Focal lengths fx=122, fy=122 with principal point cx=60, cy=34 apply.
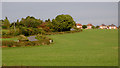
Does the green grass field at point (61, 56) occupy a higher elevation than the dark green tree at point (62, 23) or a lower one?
lower

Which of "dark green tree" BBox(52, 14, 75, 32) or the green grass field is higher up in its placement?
"dark green tree" BBox(52, 14, 75, 32)

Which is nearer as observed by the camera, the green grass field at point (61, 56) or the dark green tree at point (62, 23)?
the green grass field at point (61, 56)

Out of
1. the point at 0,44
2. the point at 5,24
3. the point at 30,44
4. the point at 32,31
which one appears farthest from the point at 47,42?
the point at 5,24

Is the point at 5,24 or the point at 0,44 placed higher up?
the point at 5,24

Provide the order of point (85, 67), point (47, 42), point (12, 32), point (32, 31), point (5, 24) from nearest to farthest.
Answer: point (85, 67)
point (47, 42)
point (32, 31)
point (12, 32)
point (5, 24)

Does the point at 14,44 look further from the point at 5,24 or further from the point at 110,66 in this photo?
the point at 5,24

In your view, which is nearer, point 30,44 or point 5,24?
point 30,44

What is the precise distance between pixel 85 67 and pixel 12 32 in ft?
106

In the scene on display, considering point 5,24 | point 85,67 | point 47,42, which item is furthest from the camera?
point 5,24

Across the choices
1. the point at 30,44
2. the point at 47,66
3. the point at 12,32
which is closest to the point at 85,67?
the point at 47,66

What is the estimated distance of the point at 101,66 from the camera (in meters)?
8.38

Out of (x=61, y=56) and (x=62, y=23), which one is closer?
(x=61, y=56)

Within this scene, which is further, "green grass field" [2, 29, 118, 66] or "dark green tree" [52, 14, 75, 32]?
"dark green tree" [52, 14, 75, 32]

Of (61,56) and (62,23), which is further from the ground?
(62,23)
